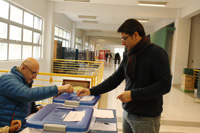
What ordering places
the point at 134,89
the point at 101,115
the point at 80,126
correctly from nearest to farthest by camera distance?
the point at 80,126
the point at 134,89
the point at 101,115

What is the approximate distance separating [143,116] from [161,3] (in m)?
8.17

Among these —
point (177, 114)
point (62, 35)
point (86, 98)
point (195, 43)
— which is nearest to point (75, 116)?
point (86, 98)

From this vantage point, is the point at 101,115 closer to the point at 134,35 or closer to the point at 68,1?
the point at 134,35

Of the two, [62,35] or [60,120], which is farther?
[62,35]

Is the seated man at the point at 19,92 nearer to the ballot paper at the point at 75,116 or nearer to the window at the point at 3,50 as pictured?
the ballot paper at the point at 75,116

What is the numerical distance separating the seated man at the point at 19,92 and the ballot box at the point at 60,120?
0.76 feet

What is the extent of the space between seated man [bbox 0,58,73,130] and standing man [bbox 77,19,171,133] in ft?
1.84

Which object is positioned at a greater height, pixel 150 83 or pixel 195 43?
pixel 195 43

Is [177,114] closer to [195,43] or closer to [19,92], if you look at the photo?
[19,92]

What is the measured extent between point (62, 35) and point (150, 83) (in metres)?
12.5

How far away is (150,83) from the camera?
4.48ft

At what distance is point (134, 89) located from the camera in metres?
1.32

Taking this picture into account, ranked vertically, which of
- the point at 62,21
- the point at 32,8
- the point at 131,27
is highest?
the point at 62,21

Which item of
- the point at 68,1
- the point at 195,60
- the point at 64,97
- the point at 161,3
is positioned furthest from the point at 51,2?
the point at 64,97
